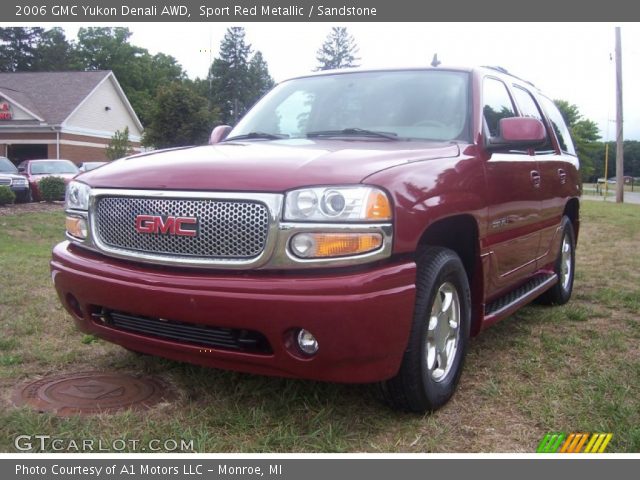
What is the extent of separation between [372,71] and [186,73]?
7223 cm

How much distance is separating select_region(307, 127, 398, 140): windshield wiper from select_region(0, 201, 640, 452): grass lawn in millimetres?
1370

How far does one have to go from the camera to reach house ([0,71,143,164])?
32.5m

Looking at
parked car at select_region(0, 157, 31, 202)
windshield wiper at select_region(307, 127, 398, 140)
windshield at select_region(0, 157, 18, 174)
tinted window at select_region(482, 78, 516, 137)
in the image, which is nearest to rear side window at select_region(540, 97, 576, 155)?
tinted window at select_region(482, 78, 516, 137)

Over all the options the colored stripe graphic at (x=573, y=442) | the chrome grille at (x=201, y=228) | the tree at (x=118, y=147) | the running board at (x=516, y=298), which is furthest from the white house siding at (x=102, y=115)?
the colored stripe graphic at (x=573, y=442)

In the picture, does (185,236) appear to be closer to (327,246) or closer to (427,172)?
(327,246)

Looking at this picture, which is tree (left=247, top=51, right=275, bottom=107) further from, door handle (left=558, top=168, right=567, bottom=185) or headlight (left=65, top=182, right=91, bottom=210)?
headlight (left=65, top=182, right=91, bottom=210)

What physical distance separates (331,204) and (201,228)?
56 cm

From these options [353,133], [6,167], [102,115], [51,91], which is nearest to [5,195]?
[6,167]

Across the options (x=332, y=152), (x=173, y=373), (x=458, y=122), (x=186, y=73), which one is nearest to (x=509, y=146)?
(x=458, y=122)

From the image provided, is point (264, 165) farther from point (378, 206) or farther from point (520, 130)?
point (520, 130)

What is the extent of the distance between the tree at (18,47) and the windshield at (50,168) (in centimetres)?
4858

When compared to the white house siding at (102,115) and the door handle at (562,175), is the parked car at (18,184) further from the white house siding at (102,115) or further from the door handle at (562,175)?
the white house siding at (102,115)

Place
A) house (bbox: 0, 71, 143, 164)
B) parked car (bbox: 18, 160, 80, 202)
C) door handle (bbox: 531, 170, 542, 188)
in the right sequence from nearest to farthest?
door handle (bbox: 531, 170, 542, 188) → parked car (bbox: 18, 160, 80, 202) → house (bbox: 0, 71, 143, 164)

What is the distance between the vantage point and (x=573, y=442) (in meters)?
2.79
